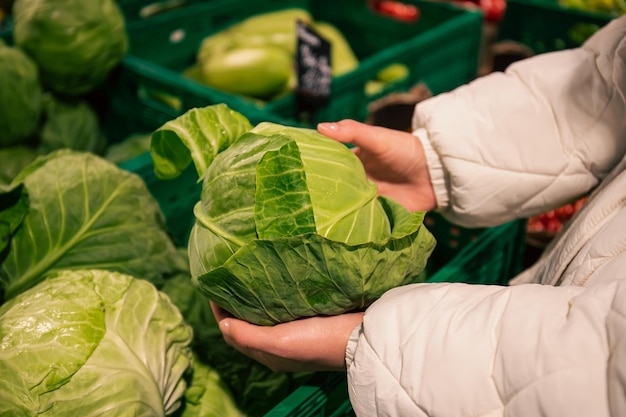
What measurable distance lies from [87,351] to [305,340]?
0.44 meters

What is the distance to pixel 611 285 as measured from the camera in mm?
860

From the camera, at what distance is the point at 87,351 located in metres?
1.15

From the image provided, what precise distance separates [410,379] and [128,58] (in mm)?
1993

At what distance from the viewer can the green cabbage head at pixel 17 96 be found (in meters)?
2.10

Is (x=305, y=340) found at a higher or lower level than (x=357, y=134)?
lower

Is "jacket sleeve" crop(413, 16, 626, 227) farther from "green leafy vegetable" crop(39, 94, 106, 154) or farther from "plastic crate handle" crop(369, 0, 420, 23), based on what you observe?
"plastic crate handle" crop(369, 0, 420, 23)

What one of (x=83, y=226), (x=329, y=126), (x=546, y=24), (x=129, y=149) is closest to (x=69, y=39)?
(x=129, y=149)

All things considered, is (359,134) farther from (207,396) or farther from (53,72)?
(53,72)

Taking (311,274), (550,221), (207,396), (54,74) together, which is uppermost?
(311,274)

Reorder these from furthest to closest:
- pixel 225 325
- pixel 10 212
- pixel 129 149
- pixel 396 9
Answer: pixel 396 9 < pixel 129 149 < pixel 10 212 < pixel 225 325

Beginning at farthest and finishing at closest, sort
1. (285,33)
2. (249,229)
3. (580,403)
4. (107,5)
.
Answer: (285,33) < (107,5) < (249,229) < (580,403)

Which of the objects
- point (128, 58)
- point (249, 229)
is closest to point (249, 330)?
point (249, 229)

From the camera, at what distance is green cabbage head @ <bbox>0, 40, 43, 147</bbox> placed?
2100mm

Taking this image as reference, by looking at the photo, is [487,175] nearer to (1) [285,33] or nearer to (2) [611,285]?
(2) [611,285]
